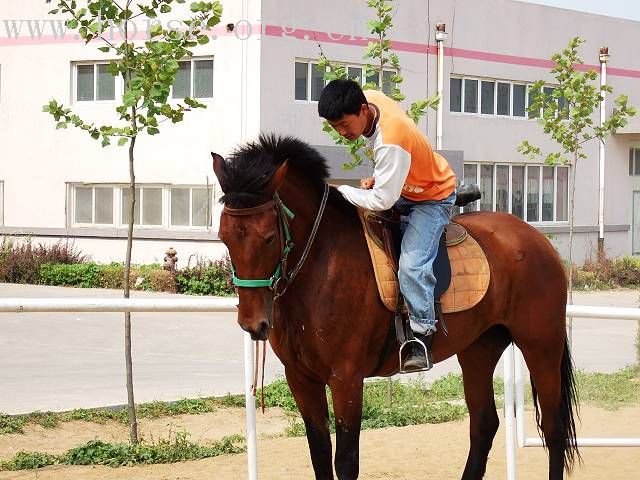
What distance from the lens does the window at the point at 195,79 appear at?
78.2 ft

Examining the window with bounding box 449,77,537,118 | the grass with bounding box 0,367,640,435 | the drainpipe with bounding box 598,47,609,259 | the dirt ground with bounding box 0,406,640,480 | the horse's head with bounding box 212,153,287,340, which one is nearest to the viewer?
the horse's head with bounding box 212,153,287,340

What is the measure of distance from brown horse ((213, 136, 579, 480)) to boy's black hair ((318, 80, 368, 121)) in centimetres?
26

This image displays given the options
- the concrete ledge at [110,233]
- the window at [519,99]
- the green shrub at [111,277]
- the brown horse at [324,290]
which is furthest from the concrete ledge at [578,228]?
the brown horse at [324,290]

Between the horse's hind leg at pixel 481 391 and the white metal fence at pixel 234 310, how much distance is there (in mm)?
465

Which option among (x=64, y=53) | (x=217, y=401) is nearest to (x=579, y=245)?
(x=64, y=53)

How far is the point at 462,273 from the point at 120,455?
3.30 metres

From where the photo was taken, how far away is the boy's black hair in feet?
17.1

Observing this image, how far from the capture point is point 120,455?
307 inches

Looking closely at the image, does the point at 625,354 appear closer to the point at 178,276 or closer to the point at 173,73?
the point at 173,73

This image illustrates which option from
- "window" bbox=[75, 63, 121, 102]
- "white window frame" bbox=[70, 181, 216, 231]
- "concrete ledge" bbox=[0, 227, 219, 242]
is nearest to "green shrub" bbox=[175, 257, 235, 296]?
"concrete ledge" bbox=[0, 227, 219, 242]

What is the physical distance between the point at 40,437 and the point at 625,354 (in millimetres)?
8899

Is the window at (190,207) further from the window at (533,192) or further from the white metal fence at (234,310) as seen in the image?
the white metal fence at (234,310)

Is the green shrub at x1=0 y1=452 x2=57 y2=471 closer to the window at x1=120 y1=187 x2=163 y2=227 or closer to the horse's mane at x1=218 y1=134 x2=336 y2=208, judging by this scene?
the horse's mane at x1=218 y1=134 x2=336 y2=208

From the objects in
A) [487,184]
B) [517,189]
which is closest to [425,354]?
[487,184]
